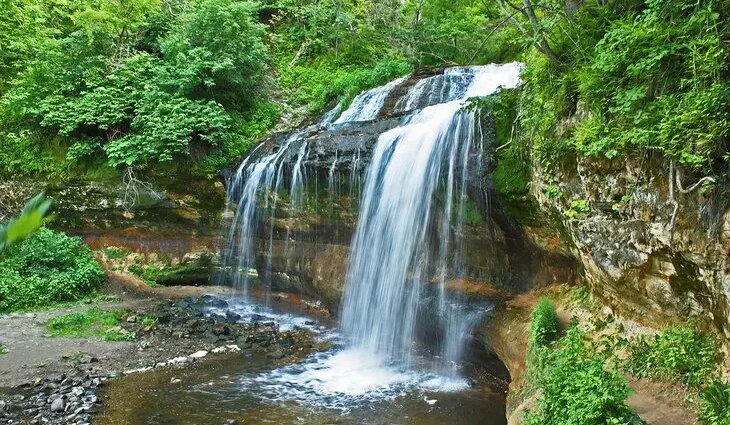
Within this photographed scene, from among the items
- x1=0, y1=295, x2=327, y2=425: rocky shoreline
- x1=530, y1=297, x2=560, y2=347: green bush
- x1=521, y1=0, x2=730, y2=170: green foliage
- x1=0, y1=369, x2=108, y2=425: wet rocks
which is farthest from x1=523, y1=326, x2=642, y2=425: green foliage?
x1=0, y1=369, x2=108, y2=425: wet rocks

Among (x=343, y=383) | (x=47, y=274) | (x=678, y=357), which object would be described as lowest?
(x=343, y=383)

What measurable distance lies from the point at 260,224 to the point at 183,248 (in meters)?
2.67

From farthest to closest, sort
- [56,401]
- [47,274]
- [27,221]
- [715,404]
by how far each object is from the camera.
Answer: [47,274] < [56,401] < [715,404] < [27,221]

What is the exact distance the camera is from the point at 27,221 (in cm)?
77

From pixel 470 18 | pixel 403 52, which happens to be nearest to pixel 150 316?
pixel 403 52

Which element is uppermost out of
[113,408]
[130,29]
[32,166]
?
[130,29]

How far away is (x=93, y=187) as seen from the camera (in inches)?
527

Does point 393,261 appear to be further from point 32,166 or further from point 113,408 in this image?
point 32,166

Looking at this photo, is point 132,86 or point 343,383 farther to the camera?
point 132,86

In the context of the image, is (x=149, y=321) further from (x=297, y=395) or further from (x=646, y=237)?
(x=646, y=237)

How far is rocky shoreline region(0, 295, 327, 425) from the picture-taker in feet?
23.4

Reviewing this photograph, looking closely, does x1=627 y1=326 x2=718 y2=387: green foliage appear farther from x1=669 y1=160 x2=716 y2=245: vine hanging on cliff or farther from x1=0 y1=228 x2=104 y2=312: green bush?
x1=0 y1=228 x2=104 y2=312: green bush

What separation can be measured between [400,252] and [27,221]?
8.63m

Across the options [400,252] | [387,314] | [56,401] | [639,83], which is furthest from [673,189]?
[56,401]
